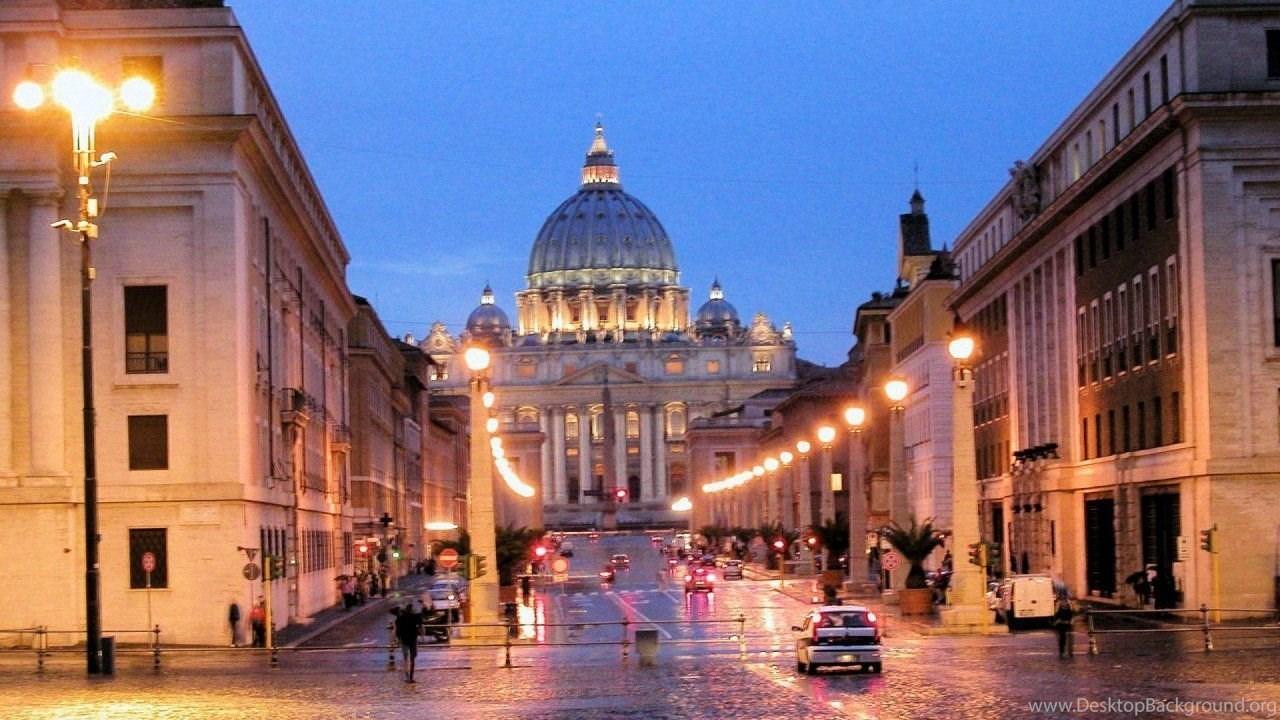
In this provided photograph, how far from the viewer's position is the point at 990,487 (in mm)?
90438

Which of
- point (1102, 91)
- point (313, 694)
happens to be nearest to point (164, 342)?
point (313, 694)

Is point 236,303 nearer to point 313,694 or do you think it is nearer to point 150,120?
point 150,120

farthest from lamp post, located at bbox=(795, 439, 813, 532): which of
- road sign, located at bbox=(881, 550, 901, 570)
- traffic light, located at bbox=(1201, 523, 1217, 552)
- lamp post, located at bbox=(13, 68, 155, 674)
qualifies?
lamp post, located at bbox=(13, 68, 155, 674)

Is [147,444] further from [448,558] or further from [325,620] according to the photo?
[325,620]

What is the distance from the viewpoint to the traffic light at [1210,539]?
54438 millimetres

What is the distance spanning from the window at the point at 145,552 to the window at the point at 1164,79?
85.9ft

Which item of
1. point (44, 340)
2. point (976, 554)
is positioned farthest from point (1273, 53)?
point (44, 340)

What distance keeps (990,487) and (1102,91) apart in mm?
26521

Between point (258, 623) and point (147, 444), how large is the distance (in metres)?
4.98

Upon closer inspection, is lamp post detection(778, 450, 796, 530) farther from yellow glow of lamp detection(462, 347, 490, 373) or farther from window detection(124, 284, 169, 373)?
yellow glow of lamp detection(462, 347, 490, 373)

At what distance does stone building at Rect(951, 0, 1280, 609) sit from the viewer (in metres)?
55.6

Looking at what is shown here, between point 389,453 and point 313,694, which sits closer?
point 313,694

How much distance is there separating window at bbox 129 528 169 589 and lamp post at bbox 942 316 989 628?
17935 millimetres

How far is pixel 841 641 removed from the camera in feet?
131
